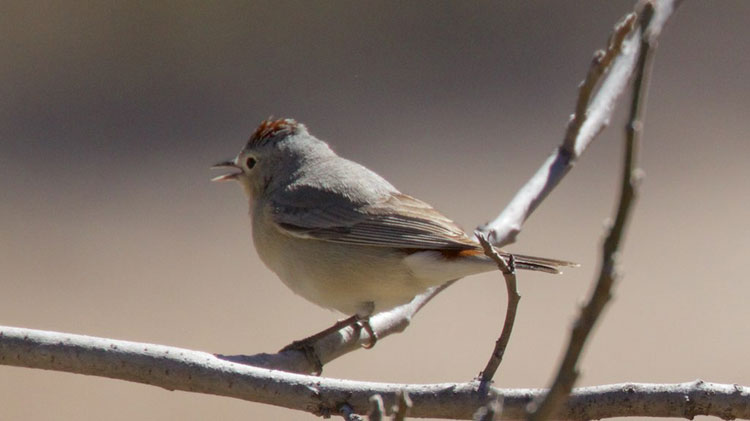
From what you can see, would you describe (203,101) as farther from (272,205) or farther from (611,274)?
(611,274)

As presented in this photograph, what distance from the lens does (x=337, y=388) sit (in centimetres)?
285

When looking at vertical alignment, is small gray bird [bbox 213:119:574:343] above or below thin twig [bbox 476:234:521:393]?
above

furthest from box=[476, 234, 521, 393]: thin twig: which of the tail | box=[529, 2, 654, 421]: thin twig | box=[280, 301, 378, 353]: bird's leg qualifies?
box=[280, 301, 378, 353]: bird's leg

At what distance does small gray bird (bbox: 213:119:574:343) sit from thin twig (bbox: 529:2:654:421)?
8.42ft

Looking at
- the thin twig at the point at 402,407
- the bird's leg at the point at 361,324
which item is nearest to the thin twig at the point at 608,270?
the thin twig at the point at 402,407

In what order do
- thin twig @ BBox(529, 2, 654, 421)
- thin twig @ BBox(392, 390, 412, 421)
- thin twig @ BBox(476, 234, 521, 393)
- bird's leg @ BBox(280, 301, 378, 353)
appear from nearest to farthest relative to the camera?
1. thin twig @ BBox(529, 2, 654, 421)
2. thin twig @ BBox(392, 390, 412, 421)
3. thin twig @ BBox(476, 234, 521, 393)
4. bird's leg @ BBox(280, 301, 378, 353)

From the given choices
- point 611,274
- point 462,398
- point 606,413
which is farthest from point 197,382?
point 611,274

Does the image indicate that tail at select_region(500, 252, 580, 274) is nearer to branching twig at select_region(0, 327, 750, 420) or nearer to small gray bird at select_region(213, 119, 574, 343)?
small gray bird at select_region(213, 119, 574, 343)

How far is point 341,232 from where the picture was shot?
5141 mm

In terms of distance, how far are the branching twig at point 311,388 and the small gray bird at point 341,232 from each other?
140 cm

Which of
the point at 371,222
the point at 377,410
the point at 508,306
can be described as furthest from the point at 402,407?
the point at 371,222

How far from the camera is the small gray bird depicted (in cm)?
470

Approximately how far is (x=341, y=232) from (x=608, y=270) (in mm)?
3565

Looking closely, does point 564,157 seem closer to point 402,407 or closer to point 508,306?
point 508,306
